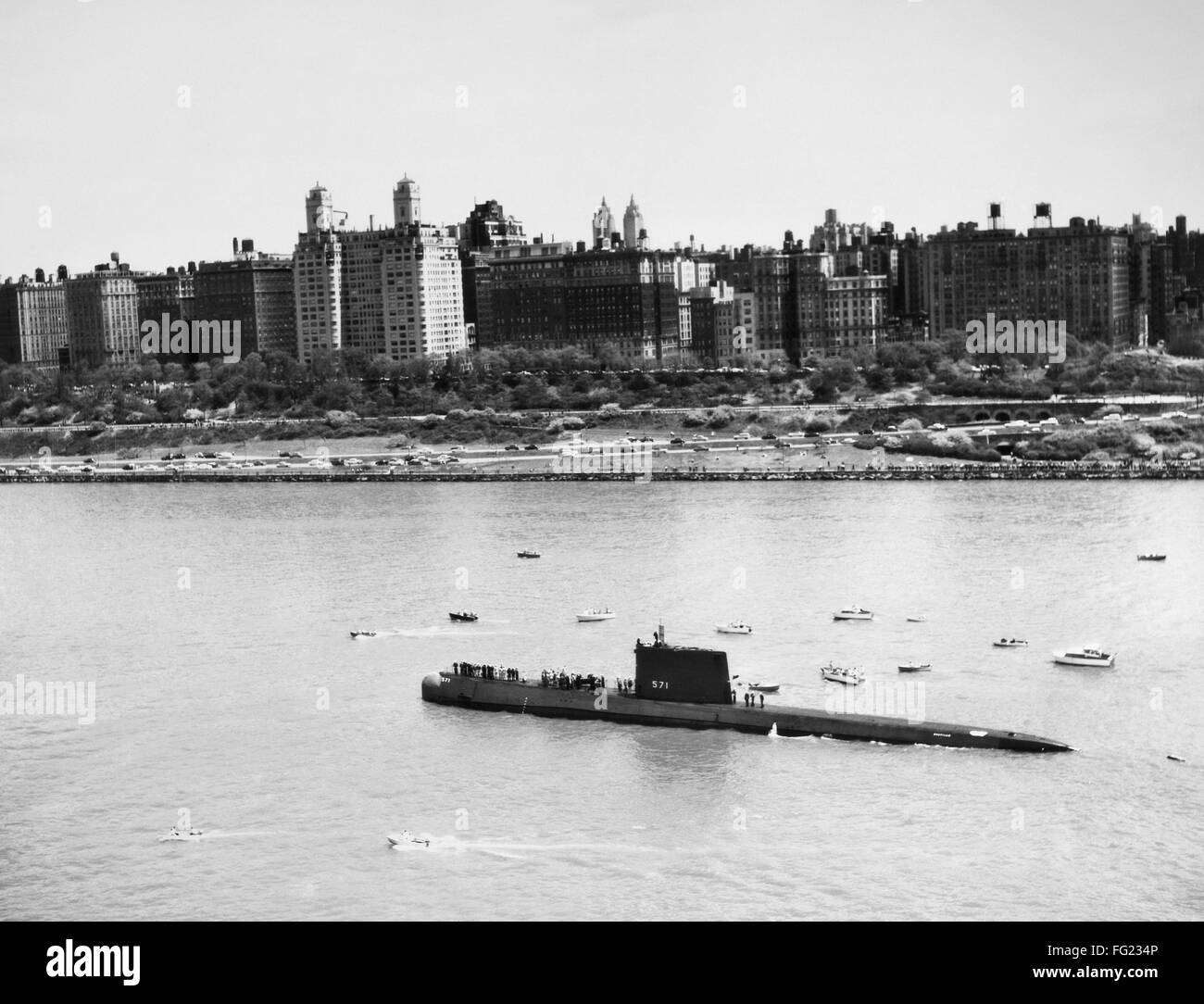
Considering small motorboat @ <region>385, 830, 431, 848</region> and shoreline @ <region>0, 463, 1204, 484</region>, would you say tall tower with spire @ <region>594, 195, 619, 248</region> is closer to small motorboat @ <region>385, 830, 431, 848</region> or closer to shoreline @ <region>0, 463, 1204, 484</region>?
shoreline @ <region>0, 463, 1204, 484</region>

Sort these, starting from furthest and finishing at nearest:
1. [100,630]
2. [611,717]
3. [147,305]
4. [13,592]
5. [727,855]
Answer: [147,305], [13,592], [100,630], [611,717], [727,855]

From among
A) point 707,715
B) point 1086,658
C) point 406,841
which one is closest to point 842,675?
point 707,715

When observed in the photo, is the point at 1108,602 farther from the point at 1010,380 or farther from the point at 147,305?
the point at 147,305

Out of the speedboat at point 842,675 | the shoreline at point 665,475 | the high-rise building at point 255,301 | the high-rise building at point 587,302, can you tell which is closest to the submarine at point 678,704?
the speedboat at point 842,675

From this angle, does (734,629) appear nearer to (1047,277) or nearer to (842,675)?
(842,675)

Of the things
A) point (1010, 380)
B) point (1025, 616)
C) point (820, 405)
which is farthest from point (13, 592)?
point (1010, 380)
